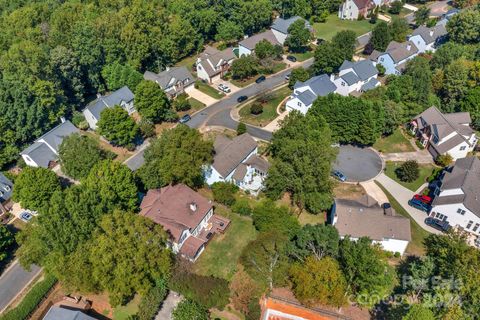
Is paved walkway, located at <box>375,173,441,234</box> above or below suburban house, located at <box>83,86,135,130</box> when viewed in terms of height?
below

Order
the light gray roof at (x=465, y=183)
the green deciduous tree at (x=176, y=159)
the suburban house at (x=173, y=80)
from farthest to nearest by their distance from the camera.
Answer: the suburban house at (x=173, y=80)
the green deciduous tree at (x=176, y=159)
the light gray roof at (x=465, y=183)

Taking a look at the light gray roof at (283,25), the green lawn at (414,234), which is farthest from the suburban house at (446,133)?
the light gray roof at (283,25)

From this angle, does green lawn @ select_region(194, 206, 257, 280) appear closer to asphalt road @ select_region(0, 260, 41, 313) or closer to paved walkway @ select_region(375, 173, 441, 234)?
asphalt road @ select_region(0, 260, 41, 313)

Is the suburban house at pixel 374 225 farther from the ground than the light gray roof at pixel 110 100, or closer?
closer

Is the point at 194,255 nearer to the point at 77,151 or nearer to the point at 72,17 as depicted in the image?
the point at 77,151

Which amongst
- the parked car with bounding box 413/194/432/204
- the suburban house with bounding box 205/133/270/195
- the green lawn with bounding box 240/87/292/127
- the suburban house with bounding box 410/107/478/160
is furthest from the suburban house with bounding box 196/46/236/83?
the parked car with bounding box 413/194/432/204

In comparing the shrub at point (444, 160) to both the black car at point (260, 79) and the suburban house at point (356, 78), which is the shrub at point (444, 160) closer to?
the suburban house at point (356, 78)

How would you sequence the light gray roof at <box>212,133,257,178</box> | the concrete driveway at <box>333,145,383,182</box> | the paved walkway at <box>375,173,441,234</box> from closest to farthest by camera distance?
the paved walkway at <box>375,173,441,234</box>
the light gray roof at <box>212,133,257,178</box>
the concrete driveway at <box>333,145,383,182</box>
